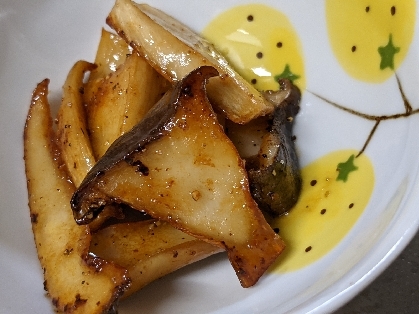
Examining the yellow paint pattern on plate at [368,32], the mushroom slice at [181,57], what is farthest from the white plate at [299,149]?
the mushroom slice at [181,57]

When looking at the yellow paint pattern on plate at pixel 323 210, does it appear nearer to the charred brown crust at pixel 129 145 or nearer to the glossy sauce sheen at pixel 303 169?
the glossy sauce sheen at pixel 303 169

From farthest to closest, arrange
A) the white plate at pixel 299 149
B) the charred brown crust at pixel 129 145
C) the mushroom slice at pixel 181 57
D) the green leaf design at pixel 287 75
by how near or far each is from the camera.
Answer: the green leaf design at pixel 287 75 → the mushroom slice at pixel 181 57 → the charred brown crust at pixel 129 145 → the white plate at pixel 299 149

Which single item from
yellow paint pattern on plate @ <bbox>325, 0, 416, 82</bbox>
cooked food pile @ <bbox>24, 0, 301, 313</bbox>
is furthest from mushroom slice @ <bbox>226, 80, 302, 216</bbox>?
yellow paint pattern on plate @ <bbox>325, 0, 416, 82</bbox>

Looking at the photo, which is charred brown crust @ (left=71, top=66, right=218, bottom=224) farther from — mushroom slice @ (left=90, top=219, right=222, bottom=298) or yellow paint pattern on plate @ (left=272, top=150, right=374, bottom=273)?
yellow paint pattern on plate @ (left=272, top=150, right=374, bottom=273)

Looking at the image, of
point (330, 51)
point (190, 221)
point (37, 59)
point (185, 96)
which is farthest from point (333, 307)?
point (37, 59)

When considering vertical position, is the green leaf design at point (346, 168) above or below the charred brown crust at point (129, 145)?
below

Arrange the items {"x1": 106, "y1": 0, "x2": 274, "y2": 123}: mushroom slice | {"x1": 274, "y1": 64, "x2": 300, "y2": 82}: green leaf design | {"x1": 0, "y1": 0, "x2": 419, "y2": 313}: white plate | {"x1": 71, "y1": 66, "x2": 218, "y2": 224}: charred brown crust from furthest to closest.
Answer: {"x1": 274, "y1": 64, "x2": 300, "y2": 82}: green leaf design, {"x1": 106, "y1": 0, "x2": 274, "y2": 123}: mushroom slice, {"x1": 71, "y1": 66, "x2": 218, "y2": 224}: charred brown crust, {"x1": 0, "y1": 0, "x2": 419, "y2": 313}: white plate

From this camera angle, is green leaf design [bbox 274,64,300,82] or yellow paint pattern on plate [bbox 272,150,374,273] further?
green leaf design [bbox 274,64,300,82]
